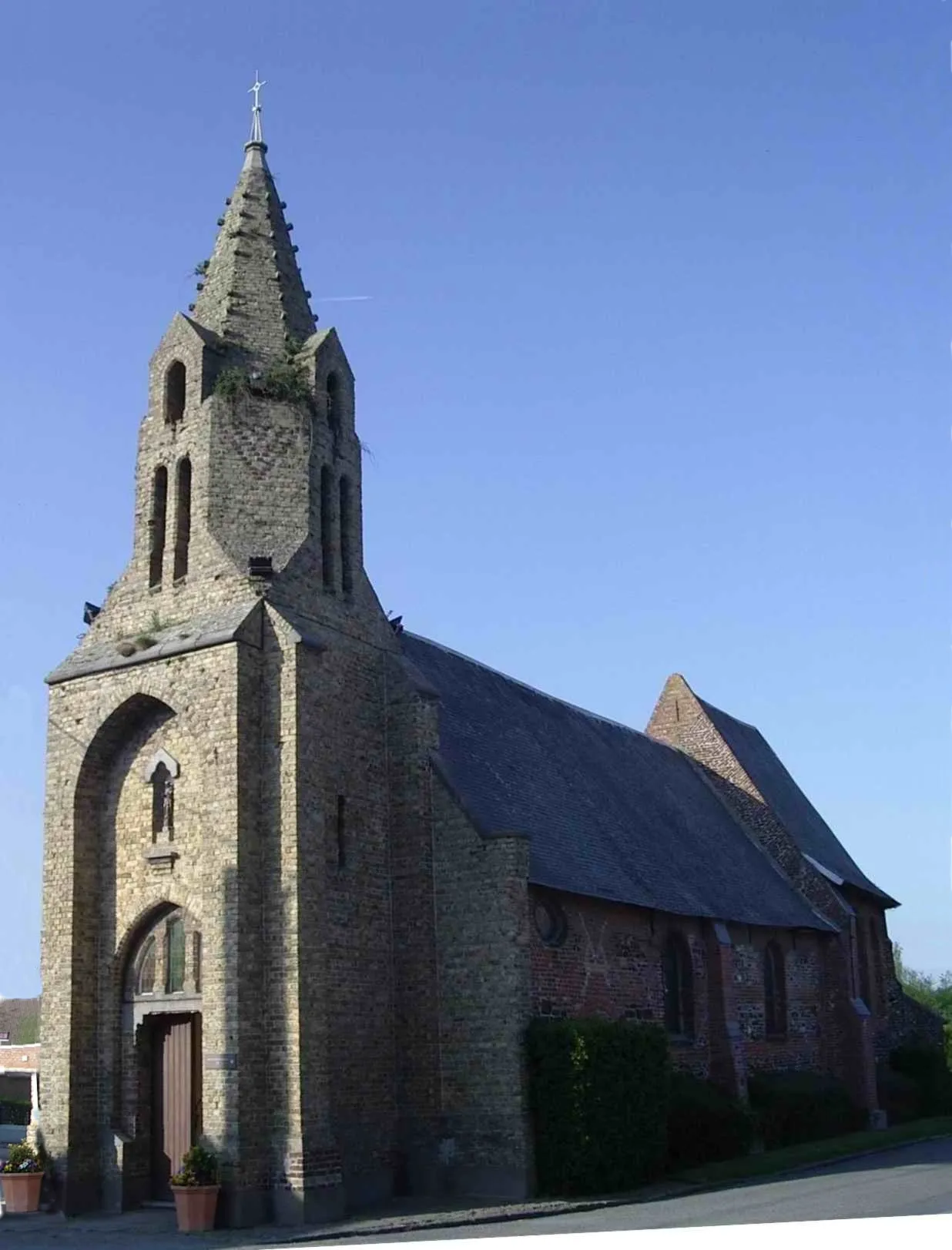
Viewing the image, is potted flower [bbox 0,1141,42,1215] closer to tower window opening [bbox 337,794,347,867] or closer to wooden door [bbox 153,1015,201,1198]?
wooden door [bbox 153,1015,201,1198]

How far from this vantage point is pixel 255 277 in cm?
2555

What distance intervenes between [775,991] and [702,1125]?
329 inches

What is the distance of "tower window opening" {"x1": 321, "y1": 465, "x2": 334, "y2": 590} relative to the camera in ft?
78.1

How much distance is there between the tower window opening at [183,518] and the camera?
2341 cm

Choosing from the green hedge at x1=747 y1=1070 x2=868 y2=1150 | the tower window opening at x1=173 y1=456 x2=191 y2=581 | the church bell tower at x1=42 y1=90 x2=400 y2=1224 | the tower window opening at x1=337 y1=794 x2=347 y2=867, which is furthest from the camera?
the green hedge at x1=747 y1=1070 x2=868 y2=1150

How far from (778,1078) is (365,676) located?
14.9 metres

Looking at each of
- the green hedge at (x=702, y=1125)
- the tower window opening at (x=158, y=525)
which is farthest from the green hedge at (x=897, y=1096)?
the tower window opening at (x=158, y=525)

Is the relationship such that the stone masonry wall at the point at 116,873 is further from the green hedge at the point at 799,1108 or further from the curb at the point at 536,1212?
the green hedge at the point at 799,1108

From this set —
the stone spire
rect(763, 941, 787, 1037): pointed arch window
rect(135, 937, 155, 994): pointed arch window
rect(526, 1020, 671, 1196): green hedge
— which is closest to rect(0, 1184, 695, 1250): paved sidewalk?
rect(526, 1020, 671, 1196): green hedge

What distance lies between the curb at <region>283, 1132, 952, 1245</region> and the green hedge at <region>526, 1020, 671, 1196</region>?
1.62 ft

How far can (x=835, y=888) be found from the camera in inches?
1499

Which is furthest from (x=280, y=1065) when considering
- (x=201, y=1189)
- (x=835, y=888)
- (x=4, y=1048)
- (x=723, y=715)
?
(x=4, y=1048)

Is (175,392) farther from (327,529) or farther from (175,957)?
(175,957)

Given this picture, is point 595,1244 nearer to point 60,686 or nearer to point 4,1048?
point 60,686
